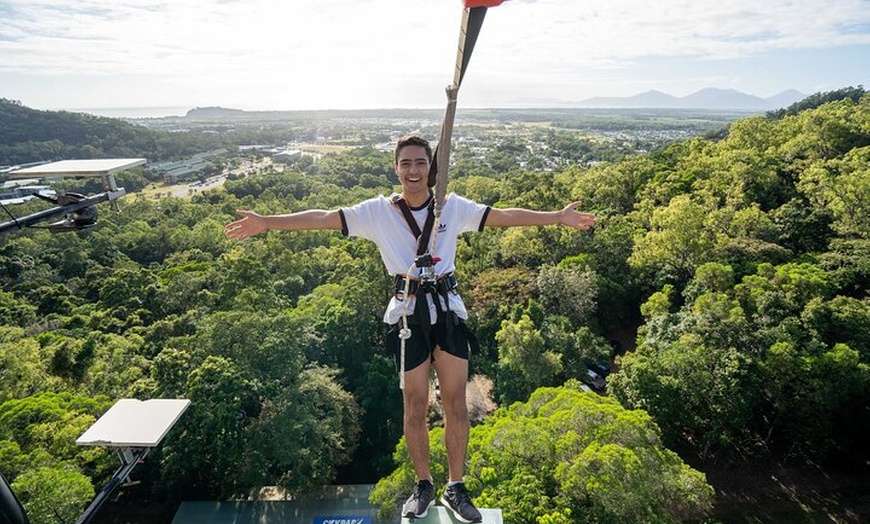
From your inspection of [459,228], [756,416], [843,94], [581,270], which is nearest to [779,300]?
[756,416]

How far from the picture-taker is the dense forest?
12672mm

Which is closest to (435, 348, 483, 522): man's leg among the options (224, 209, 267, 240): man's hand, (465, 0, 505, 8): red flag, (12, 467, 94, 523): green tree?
(224, 209, 267, 240): man's hand

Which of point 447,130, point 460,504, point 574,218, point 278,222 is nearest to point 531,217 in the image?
point 574,218

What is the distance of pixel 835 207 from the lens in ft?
83.3

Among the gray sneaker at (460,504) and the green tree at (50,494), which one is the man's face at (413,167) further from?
the green tree at (50,494)

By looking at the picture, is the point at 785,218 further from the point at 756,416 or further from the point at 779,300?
the point at 756,416

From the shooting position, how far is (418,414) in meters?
4.40

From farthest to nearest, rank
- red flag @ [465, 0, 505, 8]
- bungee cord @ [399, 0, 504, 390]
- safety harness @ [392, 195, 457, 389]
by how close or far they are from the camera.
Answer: safety harness @ [392, 195, 457, 389] → bungee cord @ [399, 0, 504, 390] → red flag @ [465, 0, 505, 8]

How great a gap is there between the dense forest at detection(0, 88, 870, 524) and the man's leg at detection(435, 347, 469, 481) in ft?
24.9

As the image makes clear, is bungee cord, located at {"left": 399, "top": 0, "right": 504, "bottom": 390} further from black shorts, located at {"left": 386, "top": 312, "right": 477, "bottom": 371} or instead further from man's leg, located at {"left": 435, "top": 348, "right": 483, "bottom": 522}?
man's leg, located at {"left": 435, "top": 348, "right": 483, "bottom": 522}

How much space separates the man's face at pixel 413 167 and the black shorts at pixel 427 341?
1.16 metres

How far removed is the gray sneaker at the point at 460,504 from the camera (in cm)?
423

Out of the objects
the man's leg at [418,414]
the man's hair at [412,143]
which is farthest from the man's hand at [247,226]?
the man's leg at [418,414]

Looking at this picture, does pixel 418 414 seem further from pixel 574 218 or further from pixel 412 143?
pixel 412 143
